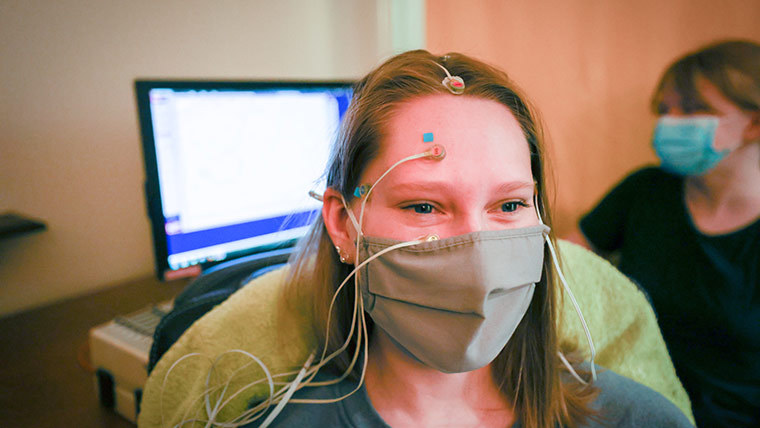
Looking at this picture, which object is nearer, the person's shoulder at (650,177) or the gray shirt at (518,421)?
the gray shirt at (518,421)

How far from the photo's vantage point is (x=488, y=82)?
2.54 feet

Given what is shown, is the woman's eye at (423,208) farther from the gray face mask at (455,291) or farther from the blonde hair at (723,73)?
the blonde hair at (723,73)

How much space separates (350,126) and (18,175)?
0.87 metres

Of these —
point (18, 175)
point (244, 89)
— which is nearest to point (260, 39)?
point (244, 89)

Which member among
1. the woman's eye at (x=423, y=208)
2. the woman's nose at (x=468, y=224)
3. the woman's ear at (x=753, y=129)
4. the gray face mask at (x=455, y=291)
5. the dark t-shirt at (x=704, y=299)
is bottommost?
the dark t-shirt at (x=704, y=299)

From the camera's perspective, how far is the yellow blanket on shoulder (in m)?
0.81

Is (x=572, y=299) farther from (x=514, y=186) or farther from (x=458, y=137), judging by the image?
(x=458, y=137)

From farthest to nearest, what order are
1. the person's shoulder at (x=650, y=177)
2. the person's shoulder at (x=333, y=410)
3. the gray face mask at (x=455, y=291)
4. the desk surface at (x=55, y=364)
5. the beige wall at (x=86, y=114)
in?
the person's shoulder at (x=650, y=177) → the beige wall at (x=86, y=114) → the desk surface at (x=55, y=364) → the person's shoulder at (x=333, y=410) → the gray face mask at (x=455, y=291)

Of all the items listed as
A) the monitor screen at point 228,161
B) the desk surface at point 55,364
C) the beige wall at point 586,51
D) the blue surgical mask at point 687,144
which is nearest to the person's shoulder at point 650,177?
the blue surgical mask at point 687,144

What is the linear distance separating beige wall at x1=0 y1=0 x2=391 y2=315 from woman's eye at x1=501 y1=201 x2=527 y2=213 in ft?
3.60

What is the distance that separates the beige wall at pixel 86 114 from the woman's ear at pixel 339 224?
0.80m

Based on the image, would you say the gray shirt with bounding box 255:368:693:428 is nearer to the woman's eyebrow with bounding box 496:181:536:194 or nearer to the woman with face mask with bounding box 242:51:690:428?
the woman with face mask with bounding box 242:51:690:428

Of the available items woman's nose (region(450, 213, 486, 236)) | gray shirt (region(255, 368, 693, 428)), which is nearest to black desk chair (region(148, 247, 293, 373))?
gray shirt (region(255, 368, 693, 428))

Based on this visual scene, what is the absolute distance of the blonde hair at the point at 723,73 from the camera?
1.33 metres
